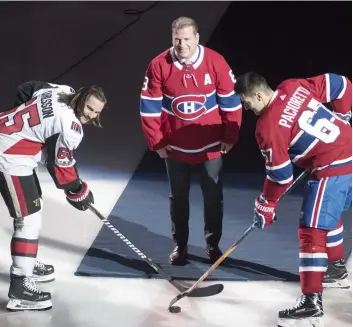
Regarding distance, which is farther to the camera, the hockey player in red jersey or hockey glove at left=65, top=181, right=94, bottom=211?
hockey glove at left=65, top=181, right=94, bottom=211

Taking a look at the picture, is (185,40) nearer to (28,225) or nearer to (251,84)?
(251,84)

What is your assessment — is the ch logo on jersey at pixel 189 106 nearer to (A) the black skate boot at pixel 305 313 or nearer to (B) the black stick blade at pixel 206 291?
(B) the black stick blade at pixel 206 291

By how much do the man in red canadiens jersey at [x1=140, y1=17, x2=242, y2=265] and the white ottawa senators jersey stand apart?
1.64 feet

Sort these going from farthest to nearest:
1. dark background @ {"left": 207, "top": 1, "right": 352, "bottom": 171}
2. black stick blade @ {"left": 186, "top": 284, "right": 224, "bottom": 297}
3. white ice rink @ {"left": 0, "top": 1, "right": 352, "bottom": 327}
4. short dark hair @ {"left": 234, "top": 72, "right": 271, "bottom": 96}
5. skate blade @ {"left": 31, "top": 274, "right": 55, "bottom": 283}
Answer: dark background @ {"left": 207, "top": 1, "right": 352, "bottom": 171} → skate blade @ {"left": 31, "top": 274, "right": 55, "bottom": 283} → black stick blade @ {"left": 186, "top": 284, "right": 224, "bottom": 297} → white ice rink @ {"left": 0, "top": 1, "right": 352, "bottom": 327} → short dark hair @ {"left": 234, "top": 72, "right": 271, "bottom": 96}

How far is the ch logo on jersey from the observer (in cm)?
466

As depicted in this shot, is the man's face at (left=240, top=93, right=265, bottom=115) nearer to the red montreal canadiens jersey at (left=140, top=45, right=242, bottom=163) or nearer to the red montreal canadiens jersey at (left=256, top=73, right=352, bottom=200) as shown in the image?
the red montreal canadiens jersey at (left=256, top=73, right=352, bottom=200)

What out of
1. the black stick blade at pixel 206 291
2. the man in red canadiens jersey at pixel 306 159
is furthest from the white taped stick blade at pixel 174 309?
Answer: the man in red canadiens jersey at pixel 306 159

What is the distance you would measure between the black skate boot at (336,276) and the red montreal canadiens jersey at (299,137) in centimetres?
57

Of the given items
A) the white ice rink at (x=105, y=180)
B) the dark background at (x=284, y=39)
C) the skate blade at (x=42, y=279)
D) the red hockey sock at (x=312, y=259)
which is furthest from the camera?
the dark background at (x=284, y=39)

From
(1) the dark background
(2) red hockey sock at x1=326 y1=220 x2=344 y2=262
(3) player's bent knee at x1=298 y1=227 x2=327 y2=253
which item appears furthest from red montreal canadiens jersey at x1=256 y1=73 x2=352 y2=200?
(1) the dark background

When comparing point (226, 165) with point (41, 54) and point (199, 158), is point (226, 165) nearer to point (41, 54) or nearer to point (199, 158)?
point (199, 158)

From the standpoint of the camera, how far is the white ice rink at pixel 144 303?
14.4 ft

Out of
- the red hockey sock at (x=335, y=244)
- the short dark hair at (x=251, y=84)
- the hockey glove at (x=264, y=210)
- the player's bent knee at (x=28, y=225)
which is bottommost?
the player's bent knee at (x=28, y=225)

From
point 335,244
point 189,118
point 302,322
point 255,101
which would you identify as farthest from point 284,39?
point 302,322
